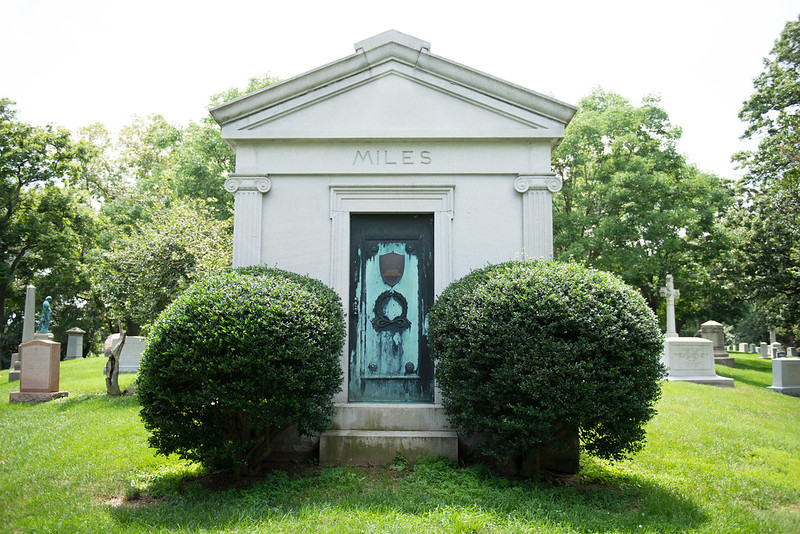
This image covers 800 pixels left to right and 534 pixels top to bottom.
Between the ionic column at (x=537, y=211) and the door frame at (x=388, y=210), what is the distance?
0.87m

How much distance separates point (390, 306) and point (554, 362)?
243cm

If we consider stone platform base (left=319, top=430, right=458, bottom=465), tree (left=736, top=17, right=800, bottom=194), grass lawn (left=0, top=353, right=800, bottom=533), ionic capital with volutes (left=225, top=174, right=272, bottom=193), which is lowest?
grass lawn (left=0, top=353, right=800, bottom=533)

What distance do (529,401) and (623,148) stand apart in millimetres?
21182

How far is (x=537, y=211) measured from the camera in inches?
261

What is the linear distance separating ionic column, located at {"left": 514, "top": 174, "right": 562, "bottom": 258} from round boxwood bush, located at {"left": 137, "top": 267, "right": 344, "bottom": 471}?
9.13 feet

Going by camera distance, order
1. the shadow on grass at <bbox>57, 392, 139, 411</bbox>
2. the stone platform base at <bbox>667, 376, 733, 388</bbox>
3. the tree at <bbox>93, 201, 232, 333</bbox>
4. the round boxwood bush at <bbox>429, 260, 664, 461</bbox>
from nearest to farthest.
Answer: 1. the round boxwood bush at <bbox>429, 260, 664, 461</bbox>
2. the shadow on grass at <bbox>57, 392, 139, 411</bbox>
3. the tree at <bbox>93, 201, 232, 333</bbox>
4. the stone platform base at <bbox>667, 376, 733, 388</bbox>

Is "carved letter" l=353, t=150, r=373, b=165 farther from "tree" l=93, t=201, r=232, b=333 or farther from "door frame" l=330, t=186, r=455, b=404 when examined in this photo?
"tree" l=93, t=201, r=232, b=333

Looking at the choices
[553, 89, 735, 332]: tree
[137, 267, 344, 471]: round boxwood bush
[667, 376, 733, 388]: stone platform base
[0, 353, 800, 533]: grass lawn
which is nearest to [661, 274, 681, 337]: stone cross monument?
[553, 89, 735, 332]: tree

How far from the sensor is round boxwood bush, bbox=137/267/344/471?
15.6 feet

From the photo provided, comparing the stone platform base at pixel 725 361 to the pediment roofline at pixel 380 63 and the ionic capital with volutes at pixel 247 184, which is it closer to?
the pediment roofline at pixel 380 63

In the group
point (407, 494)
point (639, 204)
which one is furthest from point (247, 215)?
point (639, 204)

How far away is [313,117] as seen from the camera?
6.88 meters

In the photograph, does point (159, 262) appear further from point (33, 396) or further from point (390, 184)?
point (390, 184)

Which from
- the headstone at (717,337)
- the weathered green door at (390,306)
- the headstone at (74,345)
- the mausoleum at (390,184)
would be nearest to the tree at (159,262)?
the mausoleum at (390,184)
